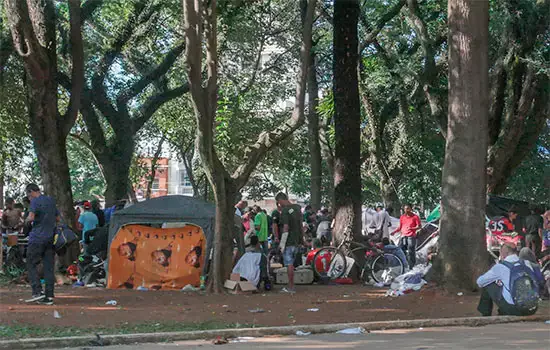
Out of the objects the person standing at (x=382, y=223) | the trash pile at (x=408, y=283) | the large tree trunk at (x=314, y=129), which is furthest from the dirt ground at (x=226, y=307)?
the large tree trunk at (x=314, y=129)

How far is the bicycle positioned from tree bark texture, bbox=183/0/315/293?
10.2ft

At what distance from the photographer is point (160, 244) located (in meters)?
16.9

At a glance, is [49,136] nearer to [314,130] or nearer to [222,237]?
[222,237]

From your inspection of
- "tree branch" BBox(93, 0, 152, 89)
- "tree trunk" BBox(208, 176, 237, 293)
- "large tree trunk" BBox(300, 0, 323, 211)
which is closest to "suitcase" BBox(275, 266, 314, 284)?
"tree trunk" BBox(208, 176, 237, 293)

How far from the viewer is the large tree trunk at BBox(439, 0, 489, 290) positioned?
14703 millimetres

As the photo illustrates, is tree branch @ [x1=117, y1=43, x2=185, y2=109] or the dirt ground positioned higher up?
tree branch @ [x1=117, y1=43, x2=185, y2=109]

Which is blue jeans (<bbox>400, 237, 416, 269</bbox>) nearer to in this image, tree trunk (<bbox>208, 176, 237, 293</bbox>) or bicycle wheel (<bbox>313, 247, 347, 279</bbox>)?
bicycle wheel (<bbox>313, 247, 347, 279</bbox>)

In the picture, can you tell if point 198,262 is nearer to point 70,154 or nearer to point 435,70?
point 435,70

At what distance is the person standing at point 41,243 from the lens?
1328 cm

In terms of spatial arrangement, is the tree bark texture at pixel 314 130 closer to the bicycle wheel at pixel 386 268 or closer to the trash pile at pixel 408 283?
the bicycle wheel at pixel 386 268

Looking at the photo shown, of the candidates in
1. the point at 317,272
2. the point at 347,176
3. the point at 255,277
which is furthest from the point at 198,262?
the point at 347,176

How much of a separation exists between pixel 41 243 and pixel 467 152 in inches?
289

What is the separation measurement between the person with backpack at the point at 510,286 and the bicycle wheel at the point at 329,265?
6.77m

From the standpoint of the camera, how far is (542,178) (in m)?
43.3
